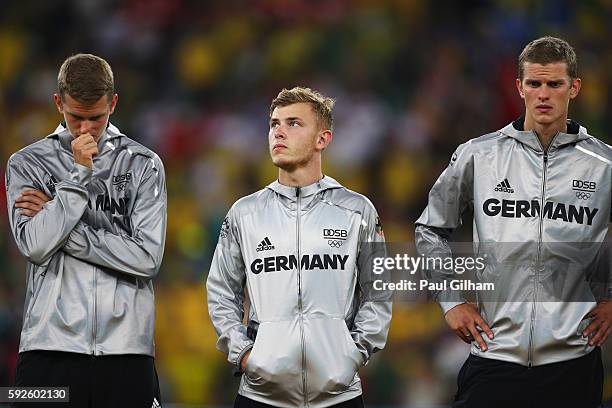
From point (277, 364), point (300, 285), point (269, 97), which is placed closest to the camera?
point (277, 364)

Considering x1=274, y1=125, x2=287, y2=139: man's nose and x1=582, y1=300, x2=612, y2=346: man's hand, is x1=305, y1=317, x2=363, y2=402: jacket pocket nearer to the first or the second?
x1=274, y1=125, x2=287, y2=139: man's nose

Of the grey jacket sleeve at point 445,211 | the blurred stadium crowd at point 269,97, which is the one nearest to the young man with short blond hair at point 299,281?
the grey jacket sleeve at point 445,211

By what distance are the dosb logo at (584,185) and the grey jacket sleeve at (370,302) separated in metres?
0.84

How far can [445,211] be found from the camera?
474cm

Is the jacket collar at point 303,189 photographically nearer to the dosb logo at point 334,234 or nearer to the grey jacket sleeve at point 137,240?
the dosb logo at point 334,234

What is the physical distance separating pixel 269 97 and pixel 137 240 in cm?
536

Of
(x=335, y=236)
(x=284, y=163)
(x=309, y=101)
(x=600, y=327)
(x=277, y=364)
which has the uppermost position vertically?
(x=309, y=101)

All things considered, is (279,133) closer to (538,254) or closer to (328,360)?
(328,360)

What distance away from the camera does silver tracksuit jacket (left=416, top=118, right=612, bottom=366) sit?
4.46 meters

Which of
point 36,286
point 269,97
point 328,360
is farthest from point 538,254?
point 269,97

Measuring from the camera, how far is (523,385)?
445 cm

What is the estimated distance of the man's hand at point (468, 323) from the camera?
4527 millimetres

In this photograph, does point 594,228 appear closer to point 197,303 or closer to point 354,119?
point 197,303

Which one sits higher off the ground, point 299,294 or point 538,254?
point 538,254
